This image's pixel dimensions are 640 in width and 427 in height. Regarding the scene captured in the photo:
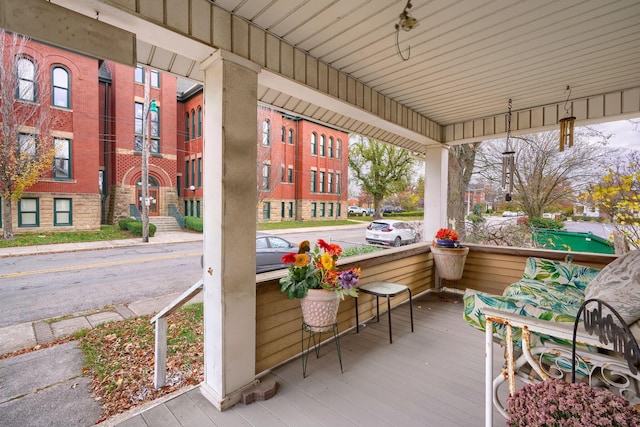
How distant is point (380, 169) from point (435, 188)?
1143 centimetres

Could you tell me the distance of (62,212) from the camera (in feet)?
33.1

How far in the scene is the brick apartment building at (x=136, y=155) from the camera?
9.84m

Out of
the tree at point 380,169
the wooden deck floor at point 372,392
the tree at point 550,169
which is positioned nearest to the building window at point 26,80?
the wooden deck floor at point 372,392

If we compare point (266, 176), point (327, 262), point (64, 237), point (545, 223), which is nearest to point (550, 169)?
point (545, 223)

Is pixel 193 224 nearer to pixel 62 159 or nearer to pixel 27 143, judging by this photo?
pixel 62 159

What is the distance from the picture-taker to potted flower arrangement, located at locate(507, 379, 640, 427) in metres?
0.79

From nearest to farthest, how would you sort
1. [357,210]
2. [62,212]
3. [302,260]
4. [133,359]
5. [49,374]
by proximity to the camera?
[302,260]
[49,374]
[133,359]
[62,212]
[357,210]

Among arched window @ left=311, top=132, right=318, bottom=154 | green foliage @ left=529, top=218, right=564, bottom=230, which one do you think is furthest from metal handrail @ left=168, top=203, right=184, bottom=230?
green foliage @ left=529, top=218, right=564, bottom=230

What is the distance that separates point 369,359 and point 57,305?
14.8 ft

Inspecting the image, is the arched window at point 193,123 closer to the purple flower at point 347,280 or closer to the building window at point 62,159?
the building window at point 62,159

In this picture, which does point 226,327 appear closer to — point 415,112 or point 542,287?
point 542,287

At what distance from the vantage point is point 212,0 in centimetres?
168

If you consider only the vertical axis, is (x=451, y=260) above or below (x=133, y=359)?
above

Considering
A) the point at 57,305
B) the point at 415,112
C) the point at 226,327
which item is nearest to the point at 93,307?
the point at 57,305
